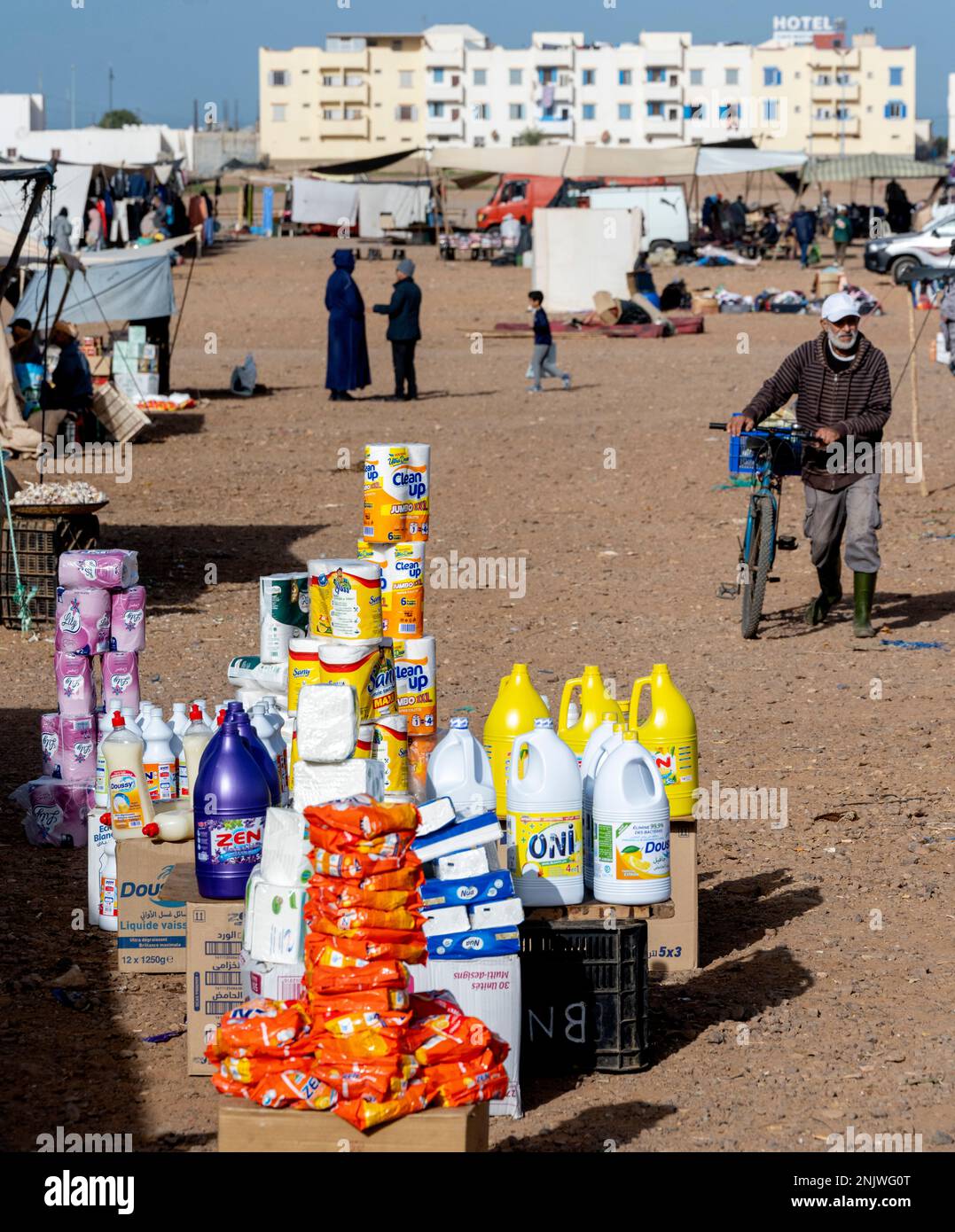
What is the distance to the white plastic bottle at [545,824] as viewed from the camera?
468cm

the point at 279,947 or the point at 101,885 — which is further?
the point at 101,885

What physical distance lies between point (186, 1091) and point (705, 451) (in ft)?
43.0

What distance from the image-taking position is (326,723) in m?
4.43

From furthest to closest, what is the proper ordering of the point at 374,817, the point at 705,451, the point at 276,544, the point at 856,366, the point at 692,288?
the point at 692,288 < the point at 705,451 < the point at 276,544 < the point at 856,366 < the point at 374,817

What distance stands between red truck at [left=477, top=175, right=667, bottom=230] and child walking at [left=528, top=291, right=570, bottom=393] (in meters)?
23.3

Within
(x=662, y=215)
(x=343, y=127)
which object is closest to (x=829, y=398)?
(x=662, y=215)

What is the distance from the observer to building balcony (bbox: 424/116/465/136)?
129125 millimetres

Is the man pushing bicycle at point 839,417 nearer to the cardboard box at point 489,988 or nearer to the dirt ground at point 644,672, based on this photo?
the dirt ground at point 644,672

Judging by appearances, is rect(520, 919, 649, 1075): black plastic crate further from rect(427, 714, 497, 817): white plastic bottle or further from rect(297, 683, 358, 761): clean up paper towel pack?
rect(297, 683, 358, 761): clean up paper towel pack

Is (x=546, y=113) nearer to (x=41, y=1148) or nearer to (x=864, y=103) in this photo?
(x=864, y=103)

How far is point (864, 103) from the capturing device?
438 ft

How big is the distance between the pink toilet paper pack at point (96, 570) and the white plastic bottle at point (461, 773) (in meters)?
2.58

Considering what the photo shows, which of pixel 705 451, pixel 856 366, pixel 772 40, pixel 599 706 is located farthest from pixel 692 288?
pixel 772 40

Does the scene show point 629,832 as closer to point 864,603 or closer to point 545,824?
point 545,824
